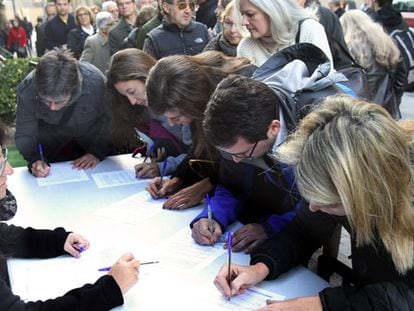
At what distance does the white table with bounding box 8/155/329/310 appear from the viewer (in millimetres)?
1552

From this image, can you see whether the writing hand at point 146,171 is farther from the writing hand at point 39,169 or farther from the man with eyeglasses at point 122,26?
the man with eyeglasses at point 122,26

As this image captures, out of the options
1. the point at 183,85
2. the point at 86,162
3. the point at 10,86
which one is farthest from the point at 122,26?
the point at 183,85

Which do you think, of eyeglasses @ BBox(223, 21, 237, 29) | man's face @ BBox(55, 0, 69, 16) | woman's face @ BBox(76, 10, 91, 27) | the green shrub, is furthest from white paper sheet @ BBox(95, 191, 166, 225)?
man's face @ BBox(55, 0, 69, 16)

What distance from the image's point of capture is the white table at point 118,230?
1.55 meters

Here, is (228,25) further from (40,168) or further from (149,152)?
(40,168)

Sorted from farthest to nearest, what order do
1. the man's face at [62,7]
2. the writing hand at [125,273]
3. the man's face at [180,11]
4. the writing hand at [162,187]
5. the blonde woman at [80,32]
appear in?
the man's face at [62,7], the blonde woman at [80,32], the man's face at [180,11], the writing hand at [162,187], the writing hand at [125,273]

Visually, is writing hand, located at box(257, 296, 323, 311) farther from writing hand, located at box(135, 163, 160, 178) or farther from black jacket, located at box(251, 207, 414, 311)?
writing hand, located at box(135, 163, 160, 178)

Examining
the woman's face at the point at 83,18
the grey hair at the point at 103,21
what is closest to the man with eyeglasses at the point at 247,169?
the grey hair at the point at 103,21

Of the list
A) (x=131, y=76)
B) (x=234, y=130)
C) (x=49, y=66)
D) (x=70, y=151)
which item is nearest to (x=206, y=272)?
(x=234, y=130)

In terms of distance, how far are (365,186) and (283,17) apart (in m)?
1.57

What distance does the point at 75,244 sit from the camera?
1847 mm

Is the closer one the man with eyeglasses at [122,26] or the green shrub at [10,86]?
the man with eyeglasses at [122,26]

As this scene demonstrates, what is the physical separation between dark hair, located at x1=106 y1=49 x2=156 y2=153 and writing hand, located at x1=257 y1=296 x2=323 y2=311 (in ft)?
5.18

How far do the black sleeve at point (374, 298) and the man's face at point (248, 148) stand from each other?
59 centimetres
